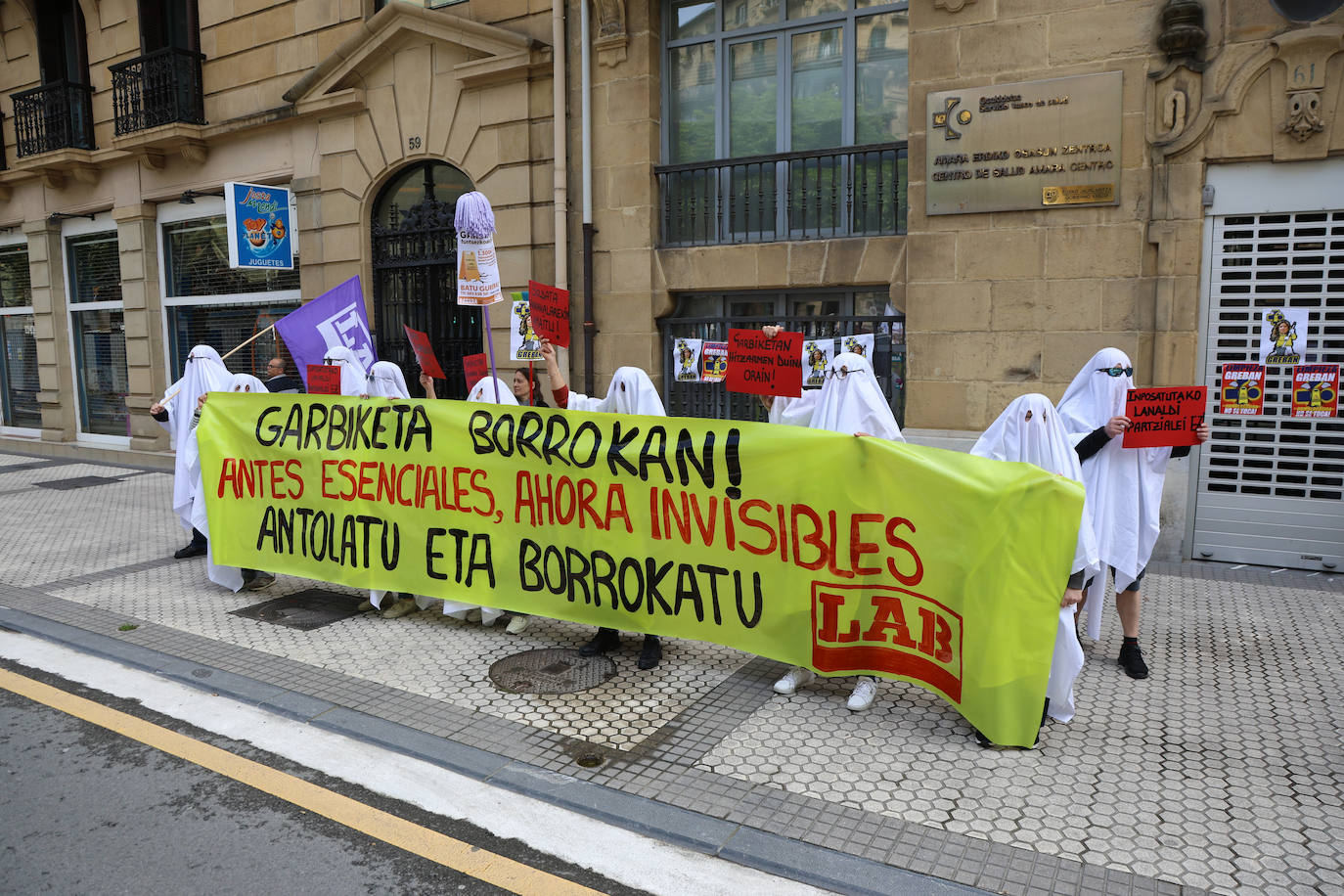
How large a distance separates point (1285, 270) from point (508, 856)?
24.4 ft

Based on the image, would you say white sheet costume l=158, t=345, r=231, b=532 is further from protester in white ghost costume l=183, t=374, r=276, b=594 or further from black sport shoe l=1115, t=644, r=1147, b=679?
black sport shoe l=1115, t=644, r=1147, b=679

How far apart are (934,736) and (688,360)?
6036 mm

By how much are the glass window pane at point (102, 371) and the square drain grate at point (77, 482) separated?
93.5 inches

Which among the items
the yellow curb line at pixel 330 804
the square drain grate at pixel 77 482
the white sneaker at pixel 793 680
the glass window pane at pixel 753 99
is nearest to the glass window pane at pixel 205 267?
the square drain grate at pixel 77 482

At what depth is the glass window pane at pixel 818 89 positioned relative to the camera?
9578 mm

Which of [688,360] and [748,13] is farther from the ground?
[748,13]

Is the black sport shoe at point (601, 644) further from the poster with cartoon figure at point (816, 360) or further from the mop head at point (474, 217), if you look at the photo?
the poster with cartoon figure at point (816, 360)

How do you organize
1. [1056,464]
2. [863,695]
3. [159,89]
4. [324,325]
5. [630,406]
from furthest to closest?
[159,89], [324,325], [630,406], [863,695], [1056,464]

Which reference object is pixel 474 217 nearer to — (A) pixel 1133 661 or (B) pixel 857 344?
(B) pixel 857 344

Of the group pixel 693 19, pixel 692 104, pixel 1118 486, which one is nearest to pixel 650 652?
pixel 1118 486

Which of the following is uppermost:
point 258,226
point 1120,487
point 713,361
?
point 258,226

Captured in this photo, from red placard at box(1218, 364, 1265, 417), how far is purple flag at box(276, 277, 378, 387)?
23.7ft

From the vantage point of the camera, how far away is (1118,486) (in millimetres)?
5410

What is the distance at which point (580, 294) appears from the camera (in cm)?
1067
